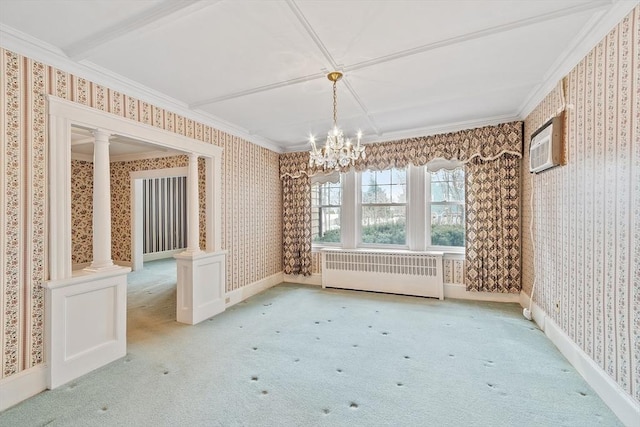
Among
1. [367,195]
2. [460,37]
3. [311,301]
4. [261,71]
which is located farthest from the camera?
[367,195]

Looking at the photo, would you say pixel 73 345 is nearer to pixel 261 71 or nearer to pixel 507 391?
pixel 261 71

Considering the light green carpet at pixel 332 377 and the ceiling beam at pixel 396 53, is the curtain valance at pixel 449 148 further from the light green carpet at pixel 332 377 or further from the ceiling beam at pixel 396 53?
the light green carpet at pixel 332 377

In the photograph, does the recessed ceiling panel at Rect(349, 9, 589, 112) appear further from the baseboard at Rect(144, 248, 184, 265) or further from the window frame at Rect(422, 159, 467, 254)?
the baseboard at Rect(144, 248, 184, 265)

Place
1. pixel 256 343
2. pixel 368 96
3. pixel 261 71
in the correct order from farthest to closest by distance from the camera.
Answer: pixel 368 96 → pixel 256 343 → pixel 261 71

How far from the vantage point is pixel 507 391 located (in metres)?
2.06

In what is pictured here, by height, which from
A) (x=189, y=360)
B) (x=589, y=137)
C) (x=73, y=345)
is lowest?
(x=189, y=360)

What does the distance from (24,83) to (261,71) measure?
1.73 m

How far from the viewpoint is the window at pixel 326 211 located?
17.0 feet

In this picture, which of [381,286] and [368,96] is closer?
[368,96]

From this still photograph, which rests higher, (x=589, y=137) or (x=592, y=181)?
(x=589, y=137)

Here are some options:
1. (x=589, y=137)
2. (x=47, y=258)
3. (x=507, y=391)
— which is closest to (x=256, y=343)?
(x=47, y=258)

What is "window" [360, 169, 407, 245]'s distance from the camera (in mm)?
4754

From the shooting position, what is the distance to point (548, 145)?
8.86ft

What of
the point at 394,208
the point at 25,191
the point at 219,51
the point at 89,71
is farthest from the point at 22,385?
the point at 394,208
